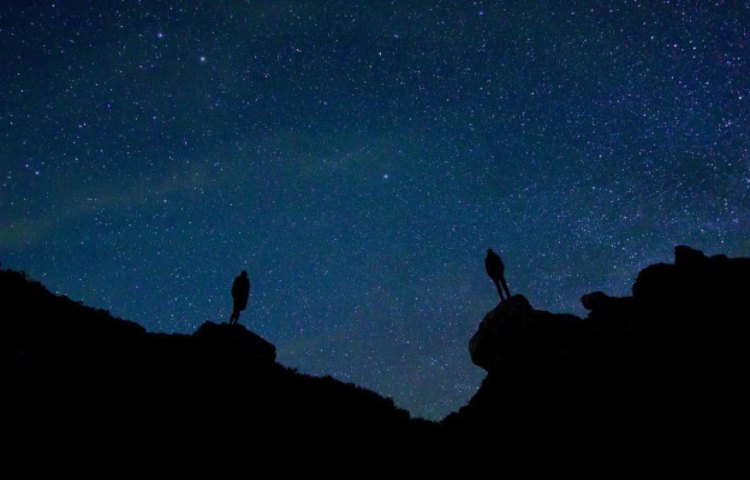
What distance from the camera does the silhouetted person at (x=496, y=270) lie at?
1945cm

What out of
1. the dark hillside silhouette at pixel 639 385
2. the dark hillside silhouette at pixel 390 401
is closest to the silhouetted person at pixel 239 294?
the dark hillside silhouette at pixel 390 401

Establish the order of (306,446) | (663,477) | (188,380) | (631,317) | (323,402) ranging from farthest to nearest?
(631,317)
(323,402)
(188,380)
(306,446)
(663,477)

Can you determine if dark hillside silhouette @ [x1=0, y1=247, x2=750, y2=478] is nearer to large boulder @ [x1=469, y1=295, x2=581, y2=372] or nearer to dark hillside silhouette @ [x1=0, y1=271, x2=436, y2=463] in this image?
dark hillside silhouette @ [x1=0, y1=271, x2=436, y2=463]

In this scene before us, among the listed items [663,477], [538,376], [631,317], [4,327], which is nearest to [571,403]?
[538,376]

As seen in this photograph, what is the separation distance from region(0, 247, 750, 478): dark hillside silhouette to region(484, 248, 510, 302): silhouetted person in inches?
200

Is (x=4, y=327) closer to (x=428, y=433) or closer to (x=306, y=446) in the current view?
(x=306, y=446)

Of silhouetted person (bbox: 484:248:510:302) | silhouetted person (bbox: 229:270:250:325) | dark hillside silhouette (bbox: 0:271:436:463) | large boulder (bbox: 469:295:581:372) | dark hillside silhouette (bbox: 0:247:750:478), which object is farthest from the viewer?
silhouetted person (bbox: 484:248:510:302)

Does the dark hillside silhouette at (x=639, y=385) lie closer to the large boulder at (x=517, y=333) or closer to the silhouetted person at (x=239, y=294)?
the large boulder at (x=517, y=333)

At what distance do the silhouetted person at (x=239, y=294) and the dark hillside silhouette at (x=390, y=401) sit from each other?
3.10m

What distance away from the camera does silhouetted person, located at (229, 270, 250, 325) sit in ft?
58.6

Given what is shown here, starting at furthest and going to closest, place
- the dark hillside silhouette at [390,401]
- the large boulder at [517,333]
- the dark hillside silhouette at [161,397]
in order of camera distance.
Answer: the large boulder at [517,333]
the dark hillside silhouette at [390,401]
the dark hillside silhouette at [161,397]

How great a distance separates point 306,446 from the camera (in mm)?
9633

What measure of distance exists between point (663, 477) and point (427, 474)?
482 cm

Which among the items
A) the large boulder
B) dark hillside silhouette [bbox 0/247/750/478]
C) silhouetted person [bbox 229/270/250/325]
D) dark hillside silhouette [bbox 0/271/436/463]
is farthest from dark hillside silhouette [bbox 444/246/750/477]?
silhouetted person [bbox 229/270/250/325]
